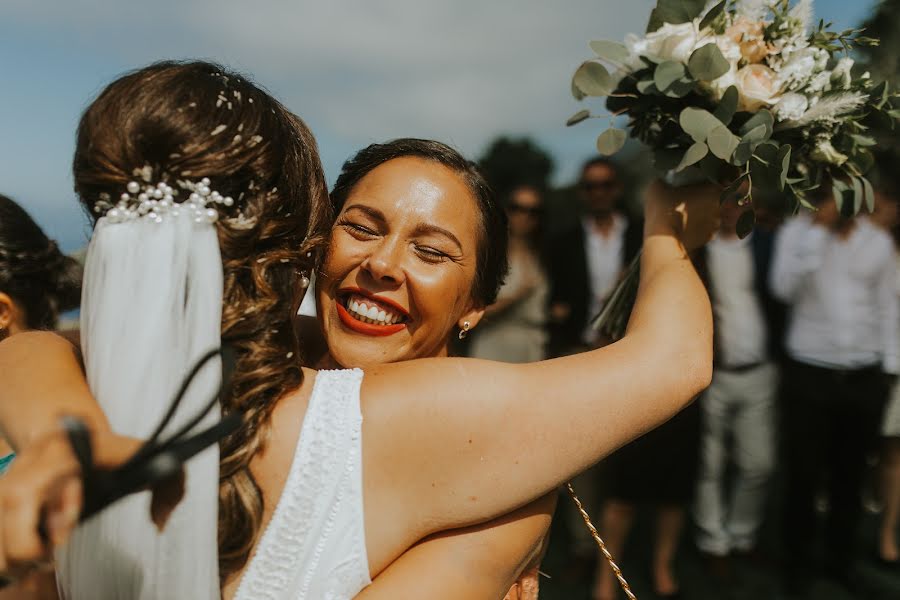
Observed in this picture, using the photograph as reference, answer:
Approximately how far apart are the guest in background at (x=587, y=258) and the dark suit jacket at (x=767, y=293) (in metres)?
0.61

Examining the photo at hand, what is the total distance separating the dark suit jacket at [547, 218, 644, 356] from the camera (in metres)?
4.62

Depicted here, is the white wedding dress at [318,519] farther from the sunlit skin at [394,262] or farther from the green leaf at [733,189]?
the green leaf at [733,189]

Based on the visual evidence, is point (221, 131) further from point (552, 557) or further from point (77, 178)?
point (552, 557)

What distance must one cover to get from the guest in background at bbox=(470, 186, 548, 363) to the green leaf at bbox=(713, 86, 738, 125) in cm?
303

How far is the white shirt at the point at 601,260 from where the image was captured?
4.58 metres

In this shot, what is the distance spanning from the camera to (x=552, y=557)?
5160 millimetres

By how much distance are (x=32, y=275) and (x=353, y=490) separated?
146 cm

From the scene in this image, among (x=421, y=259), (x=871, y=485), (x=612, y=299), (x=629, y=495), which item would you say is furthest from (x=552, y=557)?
(x=421, y=259)

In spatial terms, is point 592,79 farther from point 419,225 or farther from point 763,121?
point 419,225

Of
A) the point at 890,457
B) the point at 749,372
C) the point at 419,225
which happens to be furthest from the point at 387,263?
the point at 890,457

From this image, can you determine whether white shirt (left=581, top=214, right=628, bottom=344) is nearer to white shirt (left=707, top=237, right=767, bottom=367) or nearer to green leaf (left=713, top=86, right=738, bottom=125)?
white shirt (left=707, top=237, right=767, bottom=367)

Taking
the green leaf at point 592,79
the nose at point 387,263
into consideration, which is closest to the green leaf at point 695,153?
the green leaf at point 592,79

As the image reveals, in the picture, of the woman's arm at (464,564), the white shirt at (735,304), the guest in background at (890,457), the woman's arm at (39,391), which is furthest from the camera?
the guest in background at (890,457)

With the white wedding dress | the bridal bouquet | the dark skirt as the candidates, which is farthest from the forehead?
the dark skirt
